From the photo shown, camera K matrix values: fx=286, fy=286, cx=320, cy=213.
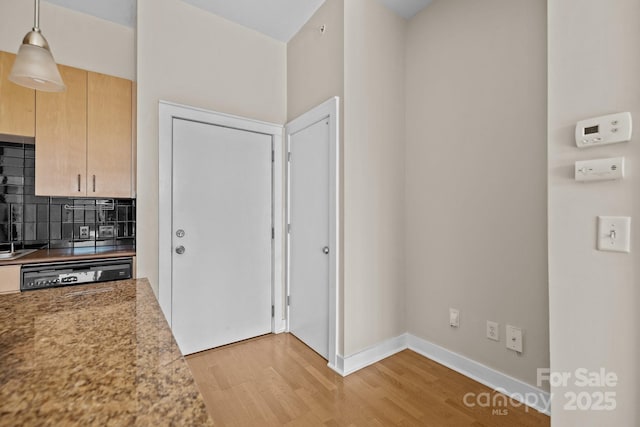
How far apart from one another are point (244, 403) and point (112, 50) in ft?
10.1

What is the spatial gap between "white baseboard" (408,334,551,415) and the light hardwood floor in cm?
5

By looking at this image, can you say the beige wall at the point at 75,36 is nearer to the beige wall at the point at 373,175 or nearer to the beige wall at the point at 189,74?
the beige wall at the point at 189,74

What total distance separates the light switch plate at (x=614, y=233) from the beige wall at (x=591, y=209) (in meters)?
0.02

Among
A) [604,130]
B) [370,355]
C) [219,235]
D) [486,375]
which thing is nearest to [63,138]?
[219,235]

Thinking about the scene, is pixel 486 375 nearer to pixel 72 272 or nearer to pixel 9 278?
pixel 72 272

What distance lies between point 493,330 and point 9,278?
322 cm

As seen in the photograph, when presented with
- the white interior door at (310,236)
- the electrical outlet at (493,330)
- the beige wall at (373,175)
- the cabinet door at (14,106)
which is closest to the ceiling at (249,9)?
the beige wall at (373,175)

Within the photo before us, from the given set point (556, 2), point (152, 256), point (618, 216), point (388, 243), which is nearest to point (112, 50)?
point (152, 256)

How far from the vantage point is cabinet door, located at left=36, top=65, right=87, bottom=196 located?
2.12 m

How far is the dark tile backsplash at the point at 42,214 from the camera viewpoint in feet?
7.66

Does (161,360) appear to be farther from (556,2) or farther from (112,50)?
(112,50)

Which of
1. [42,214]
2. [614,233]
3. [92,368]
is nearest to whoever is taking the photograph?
[92,368]

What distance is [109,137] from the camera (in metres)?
2.34

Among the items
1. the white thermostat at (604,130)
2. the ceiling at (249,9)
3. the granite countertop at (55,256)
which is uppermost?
the ceiling at (249,9)
